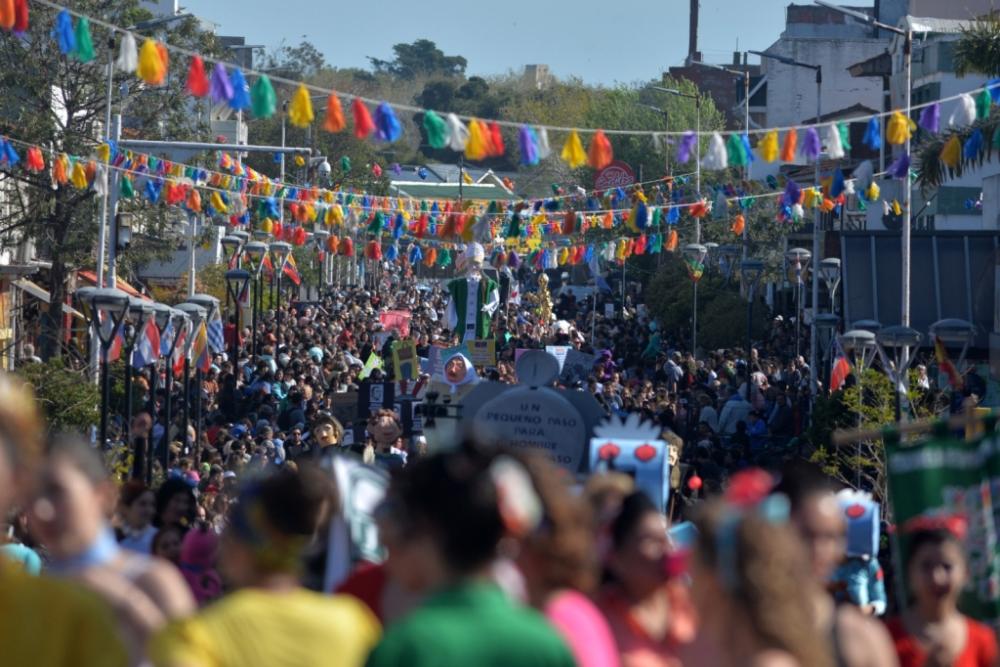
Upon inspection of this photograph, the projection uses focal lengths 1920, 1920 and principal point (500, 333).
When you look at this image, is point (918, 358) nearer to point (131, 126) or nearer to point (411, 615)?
point (131, 126)

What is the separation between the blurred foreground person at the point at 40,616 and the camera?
4.17m

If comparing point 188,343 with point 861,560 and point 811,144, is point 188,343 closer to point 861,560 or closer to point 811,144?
point 811,144

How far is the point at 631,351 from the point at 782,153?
2794 centimetres

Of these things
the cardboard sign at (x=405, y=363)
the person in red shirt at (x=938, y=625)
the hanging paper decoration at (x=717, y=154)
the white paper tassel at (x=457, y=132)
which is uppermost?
the white paper tassel at (x=457, y=132)

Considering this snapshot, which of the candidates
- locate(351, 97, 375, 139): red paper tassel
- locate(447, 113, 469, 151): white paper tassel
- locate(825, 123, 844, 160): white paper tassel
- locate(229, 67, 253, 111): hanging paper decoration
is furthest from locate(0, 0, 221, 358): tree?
locate(229, 67, 253, 111): hanging paper decoration

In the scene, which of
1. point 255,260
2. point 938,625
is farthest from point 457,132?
point 255,260

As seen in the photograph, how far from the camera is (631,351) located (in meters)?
45.2

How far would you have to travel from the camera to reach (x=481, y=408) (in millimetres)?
13844

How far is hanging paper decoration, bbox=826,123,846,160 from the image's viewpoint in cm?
1739

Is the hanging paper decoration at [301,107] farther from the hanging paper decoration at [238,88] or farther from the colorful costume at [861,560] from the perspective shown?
the colorful costume at [861,560]

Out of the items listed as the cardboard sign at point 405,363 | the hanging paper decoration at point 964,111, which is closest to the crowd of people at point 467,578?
the hanging paper decoration at point 964,111

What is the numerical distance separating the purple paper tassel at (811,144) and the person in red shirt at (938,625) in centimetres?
1146

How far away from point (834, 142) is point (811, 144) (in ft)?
0.70

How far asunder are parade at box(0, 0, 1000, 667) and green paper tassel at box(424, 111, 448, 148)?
0.18 ft
